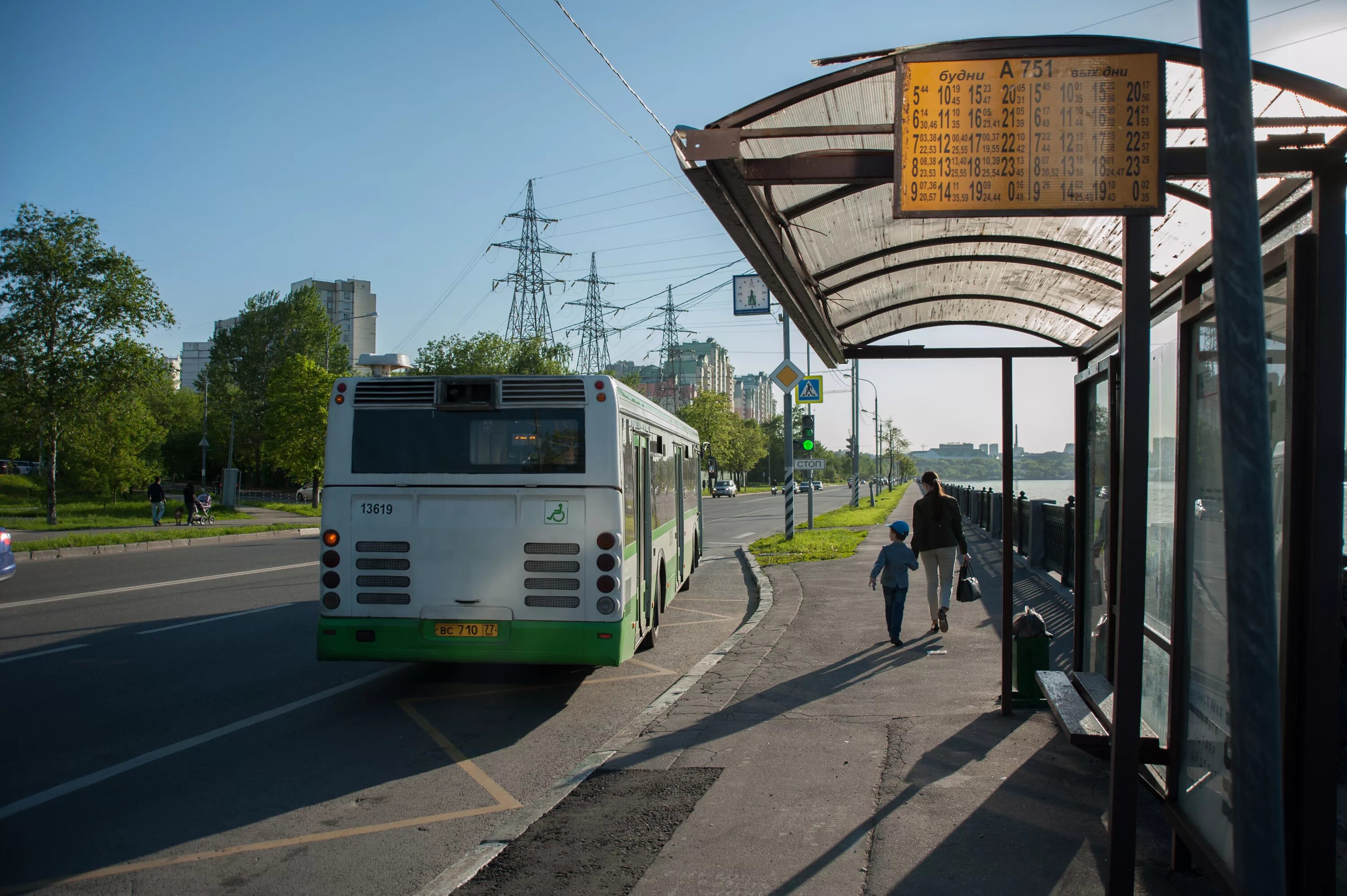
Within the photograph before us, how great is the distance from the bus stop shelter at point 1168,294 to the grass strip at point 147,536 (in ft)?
71.2

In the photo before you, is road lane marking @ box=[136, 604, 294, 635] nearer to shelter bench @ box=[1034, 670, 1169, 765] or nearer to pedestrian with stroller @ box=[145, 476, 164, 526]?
shelter bench @ box=[1034, 670, 1169, 765]

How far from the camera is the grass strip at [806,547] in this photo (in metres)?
18.8

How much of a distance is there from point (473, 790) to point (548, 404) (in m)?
3.25

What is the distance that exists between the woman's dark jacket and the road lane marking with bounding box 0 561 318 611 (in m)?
11.7

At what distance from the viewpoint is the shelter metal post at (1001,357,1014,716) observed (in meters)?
A: 6.74

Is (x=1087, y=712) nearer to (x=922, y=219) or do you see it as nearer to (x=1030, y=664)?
(x=1030, y=664)

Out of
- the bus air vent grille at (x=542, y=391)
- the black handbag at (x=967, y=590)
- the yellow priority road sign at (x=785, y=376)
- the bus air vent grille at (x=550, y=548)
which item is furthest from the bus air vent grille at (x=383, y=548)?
the yellow priority road sign at (x=785, y=376)

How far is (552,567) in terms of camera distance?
25.1ft

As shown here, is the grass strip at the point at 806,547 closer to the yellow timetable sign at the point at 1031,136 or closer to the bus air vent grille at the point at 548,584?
the bus air vent grille at the point at 548,584

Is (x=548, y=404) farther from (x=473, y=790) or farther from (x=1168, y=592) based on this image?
(x=1168, y=592)

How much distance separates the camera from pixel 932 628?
34.2 ft

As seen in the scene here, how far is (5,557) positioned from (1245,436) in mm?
14410

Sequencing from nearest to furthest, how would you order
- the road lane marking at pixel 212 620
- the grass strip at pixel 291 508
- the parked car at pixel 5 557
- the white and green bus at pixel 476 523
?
1. the white and green bus at pixel 476 523
2. the road lane marking at pixel 212 620
3. the parked car at pixel 5 557
4. the grass strip at pixel 291 508

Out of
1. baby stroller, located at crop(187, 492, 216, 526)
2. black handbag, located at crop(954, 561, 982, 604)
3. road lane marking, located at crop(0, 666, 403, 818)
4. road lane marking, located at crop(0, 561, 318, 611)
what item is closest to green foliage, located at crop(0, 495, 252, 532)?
baby stroller, located at crop(187, 492, 216, 526)
